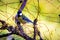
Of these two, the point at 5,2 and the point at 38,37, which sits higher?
the point at 5,2

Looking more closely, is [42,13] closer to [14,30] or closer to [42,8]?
[42,8]

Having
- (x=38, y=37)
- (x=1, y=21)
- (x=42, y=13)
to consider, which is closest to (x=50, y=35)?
(x=38, y=37)

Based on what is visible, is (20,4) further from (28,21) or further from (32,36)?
(32,36)

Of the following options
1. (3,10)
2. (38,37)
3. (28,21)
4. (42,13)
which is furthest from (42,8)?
(3,10)

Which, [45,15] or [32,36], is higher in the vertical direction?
[45,15]

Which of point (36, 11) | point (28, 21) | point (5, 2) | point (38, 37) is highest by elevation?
point (5, 2)
